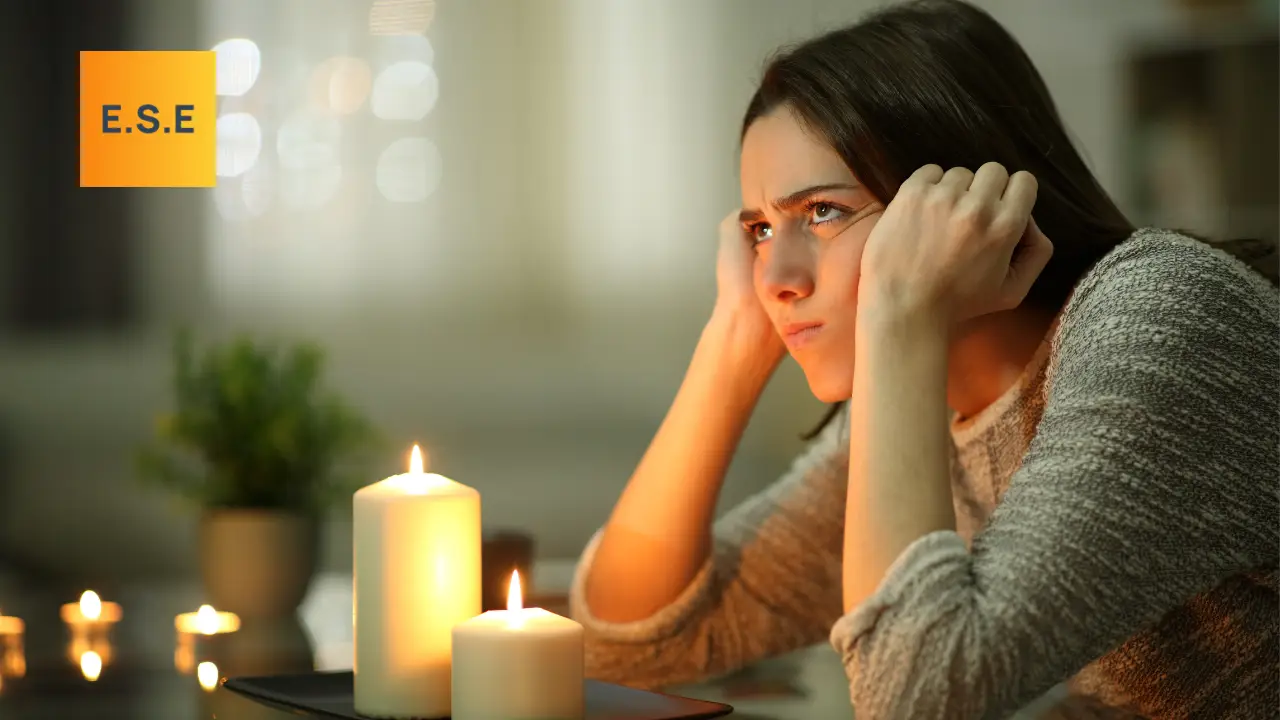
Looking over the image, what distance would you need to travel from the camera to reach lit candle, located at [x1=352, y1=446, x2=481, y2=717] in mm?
691

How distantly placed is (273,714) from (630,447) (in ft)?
2.71

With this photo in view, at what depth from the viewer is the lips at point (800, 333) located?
33.5 inches

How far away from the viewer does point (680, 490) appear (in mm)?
965

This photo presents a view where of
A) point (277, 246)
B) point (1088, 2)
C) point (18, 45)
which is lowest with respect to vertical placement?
point (277, 246)

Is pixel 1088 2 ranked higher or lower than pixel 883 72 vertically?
higher

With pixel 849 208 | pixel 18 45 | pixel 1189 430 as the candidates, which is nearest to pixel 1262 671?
pixel 1189 430

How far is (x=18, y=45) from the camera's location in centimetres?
114

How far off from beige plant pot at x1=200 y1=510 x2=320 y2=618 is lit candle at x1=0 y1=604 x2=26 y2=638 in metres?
0.15

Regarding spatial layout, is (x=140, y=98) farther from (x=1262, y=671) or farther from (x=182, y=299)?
(x=1262, y=671)

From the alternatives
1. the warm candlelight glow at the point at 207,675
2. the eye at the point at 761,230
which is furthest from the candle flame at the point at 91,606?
the eye at the point at 761,230

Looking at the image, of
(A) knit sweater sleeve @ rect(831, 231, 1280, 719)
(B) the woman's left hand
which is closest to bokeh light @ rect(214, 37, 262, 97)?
(B) the woman's left hand

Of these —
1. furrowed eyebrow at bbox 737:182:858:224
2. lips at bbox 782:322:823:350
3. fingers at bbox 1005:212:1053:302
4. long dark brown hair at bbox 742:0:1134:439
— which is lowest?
lips at bbox 782:322:823:350

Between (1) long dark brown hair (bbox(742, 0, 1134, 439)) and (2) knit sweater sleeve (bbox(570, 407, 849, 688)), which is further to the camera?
(2) knit sweater sleeve (bbox(570, 407, 849, 688))

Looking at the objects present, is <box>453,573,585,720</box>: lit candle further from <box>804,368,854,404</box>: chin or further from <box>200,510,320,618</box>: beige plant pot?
<box>200,510,320,618</box>: beige plant pot
